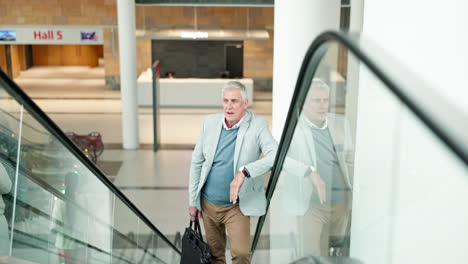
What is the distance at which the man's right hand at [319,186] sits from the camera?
8.58 ft

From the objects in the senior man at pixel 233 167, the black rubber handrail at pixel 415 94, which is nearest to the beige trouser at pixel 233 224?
the senior man at pixel 233 167

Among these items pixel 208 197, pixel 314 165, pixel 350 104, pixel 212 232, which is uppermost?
pixel 350 104

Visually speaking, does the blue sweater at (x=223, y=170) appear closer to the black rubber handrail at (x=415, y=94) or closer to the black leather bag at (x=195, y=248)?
the black leather bag at (x=195, y=248)

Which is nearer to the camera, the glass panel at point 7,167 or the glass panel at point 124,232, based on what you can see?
the glass panel at point 7,167

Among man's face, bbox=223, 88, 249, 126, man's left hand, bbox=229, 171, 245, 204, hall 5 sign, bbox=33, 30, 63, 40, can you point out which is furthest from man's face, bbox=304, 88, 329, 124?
hall 5 sign, bbox=33, 30, 63, 40

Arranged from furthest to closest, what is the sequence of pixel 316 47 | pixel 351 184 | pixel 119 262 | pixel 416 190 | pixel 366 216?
1. pixel 119 262
2. pixel 316 47
3. pixel 351 184
4. pixel 366 216
5. pixel 416 190

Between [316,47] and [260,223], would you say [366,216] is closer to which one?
[316,47]

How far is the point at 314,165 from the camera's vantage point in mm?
2824

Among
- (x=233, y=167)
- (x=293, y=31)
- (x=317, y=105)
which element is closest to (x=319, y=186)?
(x=317, y=105)

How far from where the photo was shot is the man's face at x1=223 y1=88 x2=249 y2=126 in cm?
419

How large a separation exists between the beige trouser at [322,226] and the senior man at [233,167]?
109 cm

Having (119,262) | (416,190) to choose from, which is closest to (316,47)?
(416,190)

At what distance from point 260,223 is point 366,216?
106 inches

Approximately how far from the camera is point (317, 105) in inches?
108
